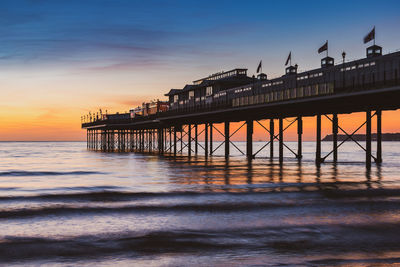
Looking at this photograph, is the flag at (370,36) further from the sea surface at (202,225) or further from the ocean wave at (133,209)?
the ocean wave at (133,209)

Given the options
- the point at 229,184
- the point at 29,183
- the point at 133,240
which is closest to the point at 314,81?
the point at 229,184

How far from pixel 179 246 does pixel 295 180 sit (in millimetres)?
19644

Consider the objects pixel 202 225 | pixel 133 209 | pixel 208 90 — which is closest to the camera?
pixel 202 225

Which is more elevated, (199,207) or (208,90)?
(208,90)

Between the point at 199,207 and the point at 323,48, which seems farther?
the point at 323,48

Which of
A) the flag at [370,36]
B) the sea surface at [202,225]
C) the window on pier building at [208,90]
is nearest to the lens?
the sea surface at [202,225]

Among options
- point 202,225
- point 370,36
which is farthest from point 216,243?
point 370,36

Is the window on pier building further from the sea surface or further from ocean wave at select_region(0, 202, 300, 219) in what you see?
ocean wave at select_region(0, 202, 300, 219)

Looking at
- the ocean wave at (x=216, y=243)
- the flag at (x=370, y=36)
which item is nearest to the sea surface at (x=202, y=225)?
the ocean wave at (x=216, y=243)

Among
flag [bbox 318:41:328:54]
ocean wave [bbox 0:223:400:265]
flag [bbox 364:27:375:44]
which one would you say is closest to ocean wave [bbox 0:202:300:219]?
ocean wave [bbox 0:223:400:265]

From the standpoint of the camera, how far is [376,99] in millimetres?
36438

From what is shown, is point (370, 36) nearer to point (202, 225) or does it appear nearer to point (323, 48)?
point (323, 48)

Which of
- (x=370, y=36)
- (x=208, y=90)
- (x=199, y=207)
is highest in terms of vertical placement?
(x=370, y=36)

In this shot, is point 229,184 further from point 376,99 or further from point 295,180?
point 376,99
